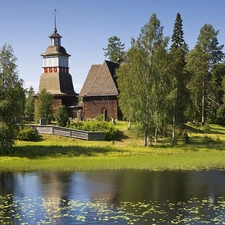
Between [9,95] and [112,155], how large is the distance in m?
11.6

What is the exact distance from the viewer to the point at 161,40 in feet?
154

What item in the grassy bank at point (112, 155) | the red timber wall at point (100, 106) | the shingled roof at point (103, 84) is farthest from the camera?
the shingled roof at point (103, 84)

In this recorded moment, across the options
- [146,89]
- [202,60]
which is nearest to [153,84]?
[146,89]

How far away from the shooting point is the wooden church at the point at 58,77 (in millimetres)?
74062

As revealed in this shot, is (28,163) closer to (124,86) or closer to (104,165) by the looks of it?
→ (104,165)

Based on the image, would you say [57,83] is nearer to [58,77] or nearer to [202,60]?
[58,77]

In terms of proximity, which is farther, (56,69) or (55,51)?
(55,51)

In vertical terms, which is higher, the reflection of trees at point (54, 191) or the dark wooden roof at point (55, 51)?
the dark wooden roof at point (55, 51)

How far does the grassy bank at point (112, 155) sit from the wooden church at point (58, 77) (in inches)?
993

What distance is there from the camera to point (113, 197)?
23.7m

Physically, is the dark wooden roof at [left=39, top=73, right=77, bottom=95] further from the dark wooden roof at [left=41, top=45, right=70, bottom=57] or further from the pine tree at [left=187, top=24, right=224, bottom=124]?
the pine tree at [left=187, top=24, right=224, bottom=124]

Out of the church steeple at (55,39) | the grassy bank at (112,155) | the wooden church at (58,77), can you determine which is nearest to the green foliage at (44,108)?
the wooden church at (58,77)

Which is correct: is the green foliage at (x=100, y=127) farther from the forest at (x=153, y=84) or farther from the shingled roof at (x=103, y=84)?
the shingled roof at (x=103, y=84)

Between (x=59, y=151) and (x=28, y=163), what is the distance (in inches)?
188
